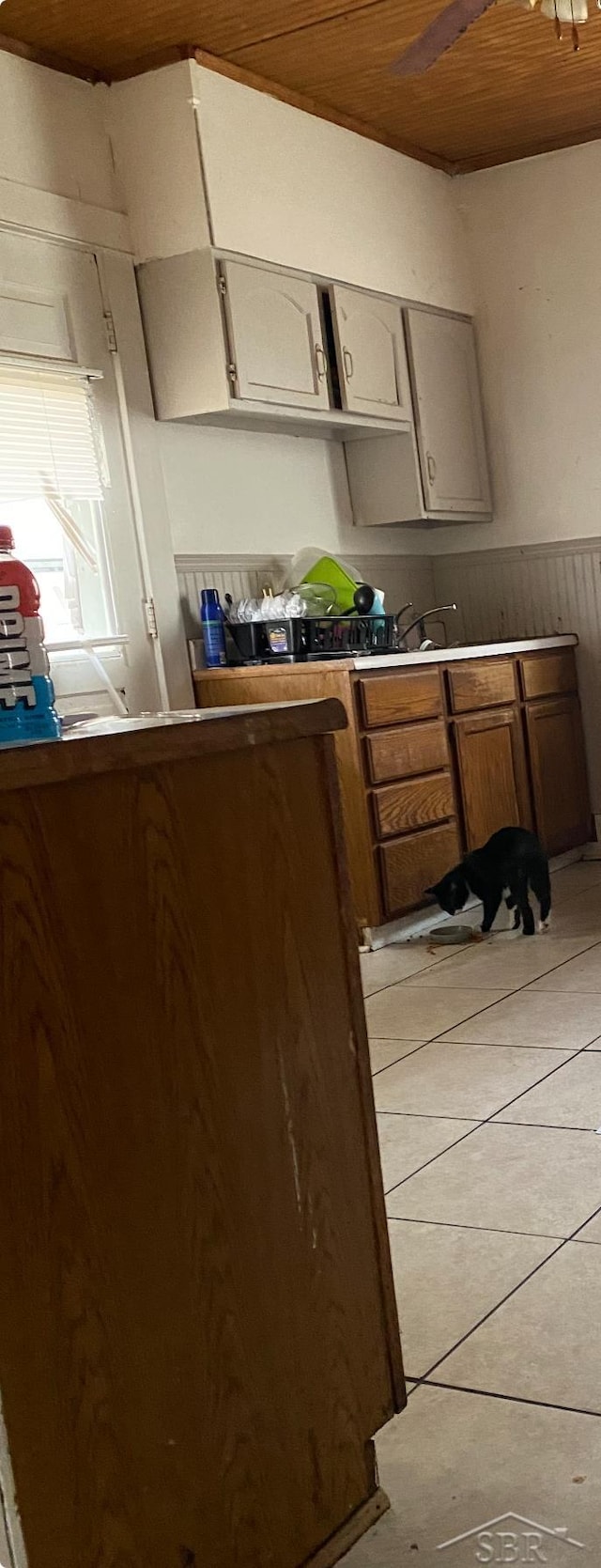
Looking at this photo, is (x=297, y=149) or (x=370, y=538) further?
(x=370, y=538)

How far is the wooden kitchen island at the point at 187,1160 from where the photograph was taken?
1.15 meters

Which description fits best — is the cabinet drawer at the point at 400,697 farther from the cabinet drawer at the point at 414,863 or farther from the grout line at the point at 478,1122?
the grout line at the point at 478,1122

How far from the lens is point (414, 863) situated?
4645 mm

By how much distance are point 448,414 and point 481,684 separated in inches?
49.7

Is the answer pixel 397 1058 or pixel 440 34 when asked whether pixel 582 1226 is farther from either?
pixel 440 34

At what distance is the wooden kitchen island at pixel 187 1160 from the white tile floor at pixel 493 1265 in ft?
0.43

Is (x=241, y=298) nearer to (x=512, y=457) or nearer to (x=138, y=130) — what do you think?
(x=138, y=130)

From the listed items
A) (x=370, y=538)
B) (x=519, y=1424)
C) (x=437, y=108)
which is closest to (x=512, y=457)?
(x=370, y=538)

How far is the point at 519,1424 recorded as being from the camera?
170cm

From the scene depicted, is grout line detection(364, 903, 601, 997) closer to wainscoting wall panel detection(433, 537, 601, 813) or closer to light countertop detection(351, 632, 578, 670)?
light countertop detection(351, 632, 578, 670)

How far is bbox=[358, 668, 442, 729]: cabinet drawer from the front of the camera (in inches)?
176

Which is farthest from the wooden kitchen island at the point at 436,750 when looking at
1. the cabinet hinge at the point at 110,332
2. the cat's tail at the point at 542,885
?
the cabinet hinge at the point at 110,332

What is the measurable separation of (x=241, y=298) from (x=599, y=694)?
2.32 metres

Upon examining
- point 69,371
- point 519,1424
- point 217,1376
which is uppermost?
point 69,371
